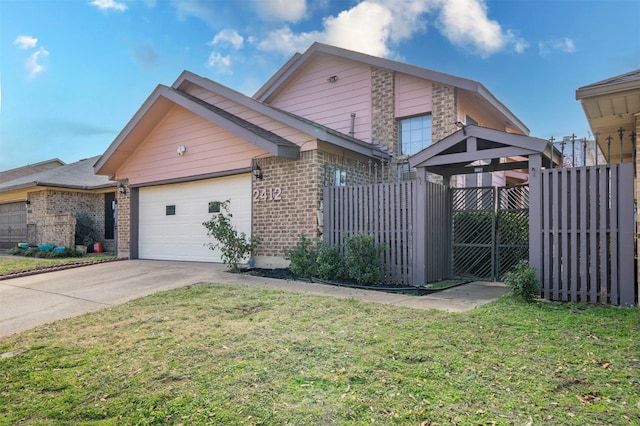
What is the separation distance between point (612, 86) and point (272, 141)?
6276 millimetres

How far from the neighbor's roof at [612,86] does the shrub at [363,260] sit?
418 centimetres

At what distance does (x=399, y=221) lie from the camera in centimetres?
807

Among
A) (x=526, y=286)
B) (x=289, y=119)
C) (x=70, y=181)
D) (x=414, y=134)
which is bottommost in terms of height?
(x=526, y=286)

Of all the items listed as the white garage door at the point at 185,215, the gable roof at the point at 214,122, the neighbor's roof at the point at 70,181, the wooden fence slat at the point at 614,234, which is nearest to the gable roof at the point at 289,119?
the gable roof at the point at 214,122

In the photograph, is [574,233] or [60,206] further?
[60,206]

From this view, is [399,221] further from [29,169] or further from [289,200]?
[29,169]

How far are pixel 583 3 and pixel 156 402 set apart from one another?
12.2 m

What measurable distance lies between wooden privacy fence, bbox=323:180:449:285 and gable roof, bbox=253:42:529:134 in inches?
146

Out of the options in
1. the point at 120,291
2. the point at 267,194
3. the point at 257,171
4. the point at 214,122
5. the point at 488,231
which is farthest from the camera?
the point at 214,122

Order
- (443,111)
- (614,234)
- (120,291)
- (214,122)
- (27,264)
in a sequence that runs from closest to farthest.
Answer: (614,234) < (120,291) < (214,122) < (443,111) < (27,264)

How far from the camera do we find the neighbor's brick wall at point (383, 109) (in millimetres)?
12156

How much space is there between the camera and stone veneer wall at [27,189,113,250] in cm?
1673

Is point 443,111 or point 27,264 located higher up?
point 443,111

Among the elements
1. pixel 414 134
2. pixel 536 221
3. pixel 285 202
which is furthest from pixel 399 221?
pixel 414 134
